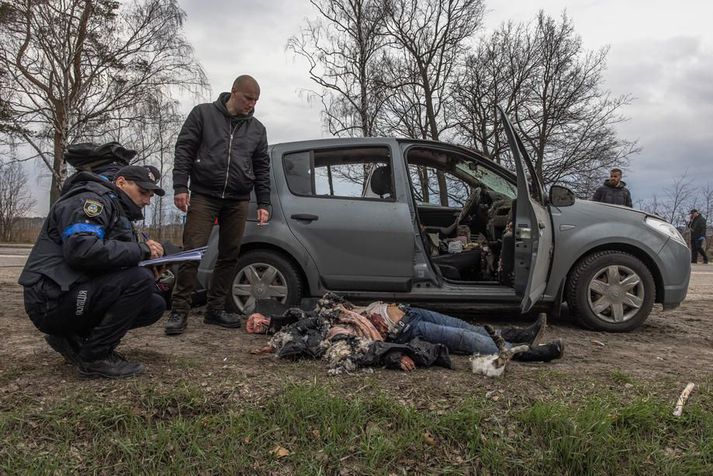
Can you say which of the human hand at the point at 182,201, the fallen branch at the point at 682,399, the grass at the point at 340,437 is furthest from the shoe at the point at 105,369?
the fallen branch at the point at 682,399

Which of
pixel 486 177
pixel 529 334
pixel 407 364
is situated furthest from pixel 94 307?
pixel 486 177

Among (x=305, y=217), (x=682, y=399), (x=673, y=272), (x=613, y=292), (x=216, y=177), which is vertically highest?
(x=216, y=177)

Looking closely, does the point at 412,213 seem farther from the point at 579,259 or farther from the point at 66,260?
the point at 66,260

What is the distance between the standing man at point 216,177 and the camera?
399 cm

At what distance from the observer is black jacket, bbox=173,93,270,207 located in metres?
4.00

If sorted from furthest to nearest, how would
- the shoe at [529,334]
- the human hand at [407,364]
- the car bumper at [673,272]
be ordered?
the car bumper at [673,272] → the shoe at [529,334] → the human hand at [407,364]

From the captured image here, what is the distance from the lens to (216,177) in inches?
158

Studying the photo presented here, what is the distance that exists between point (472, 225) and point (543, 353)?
243 cm

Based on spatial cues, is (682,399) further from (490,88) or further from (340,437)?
(490,88)

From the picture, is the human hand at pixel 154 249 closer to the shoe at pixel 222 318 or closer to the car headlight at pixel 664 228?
the shoe at pixel 222 318

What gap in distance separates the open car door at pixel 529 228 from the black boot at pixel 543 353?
2.07ft

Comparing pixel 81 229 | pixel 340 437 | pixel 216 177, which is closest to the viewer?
pixel 340 437

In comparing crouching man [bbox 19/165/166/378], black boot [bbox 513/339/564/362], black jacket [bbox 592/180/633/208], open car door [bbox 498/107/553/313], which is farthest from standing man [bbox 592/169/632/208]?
crouching man [bbox 19/165/166/378]

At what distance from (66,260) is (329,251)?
2.28 metres
